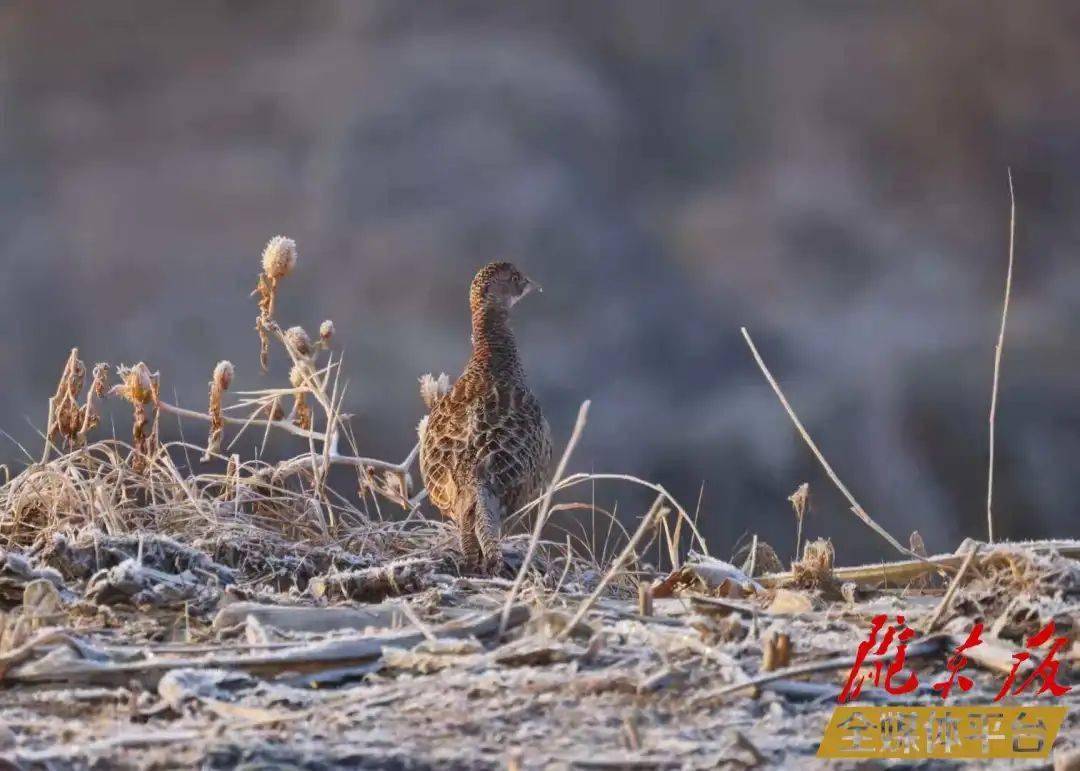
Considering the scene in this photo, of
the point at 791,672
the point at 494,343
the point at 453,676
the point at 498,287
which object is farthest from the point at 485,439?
the point at 791,672

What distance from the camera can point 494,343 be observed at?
4945mm

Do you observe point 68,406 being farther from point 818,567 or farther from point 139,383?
point 818,567

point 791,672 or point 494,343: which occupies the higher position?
point 494,343

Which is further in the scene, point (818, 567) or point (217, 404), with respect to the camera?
point (217, 404)

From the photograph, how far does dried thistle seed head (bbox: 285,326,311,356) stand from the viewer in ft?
13.5

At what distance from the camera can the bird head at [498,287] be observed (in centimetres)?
505

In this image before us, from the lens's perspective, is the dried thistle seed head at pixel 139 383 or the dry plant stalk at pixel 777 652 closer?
the dry plant stalk at pixel 777 652

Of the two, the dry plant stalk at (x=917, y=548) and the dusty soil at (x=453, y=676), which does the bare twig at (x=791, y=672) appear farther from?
the dry plant stalk at (x=917, y=548)

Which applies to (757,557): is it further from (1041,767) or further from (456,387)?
(1041,767)

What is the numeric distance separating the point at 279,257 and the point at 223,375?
450 millimetres

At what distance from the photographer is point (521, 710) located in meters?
1.95

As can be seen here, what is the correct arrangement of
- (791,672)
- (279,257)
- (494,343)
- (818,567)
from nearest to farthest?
(791,672), (818,567), (279,257), (494,343)

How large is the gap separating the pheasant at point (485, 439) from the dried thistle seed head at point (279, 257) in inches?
33.5

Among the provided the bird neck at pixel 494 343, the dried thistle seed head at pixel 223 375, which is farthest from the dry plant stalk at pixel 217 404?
the bird neck at pixel 494 343
